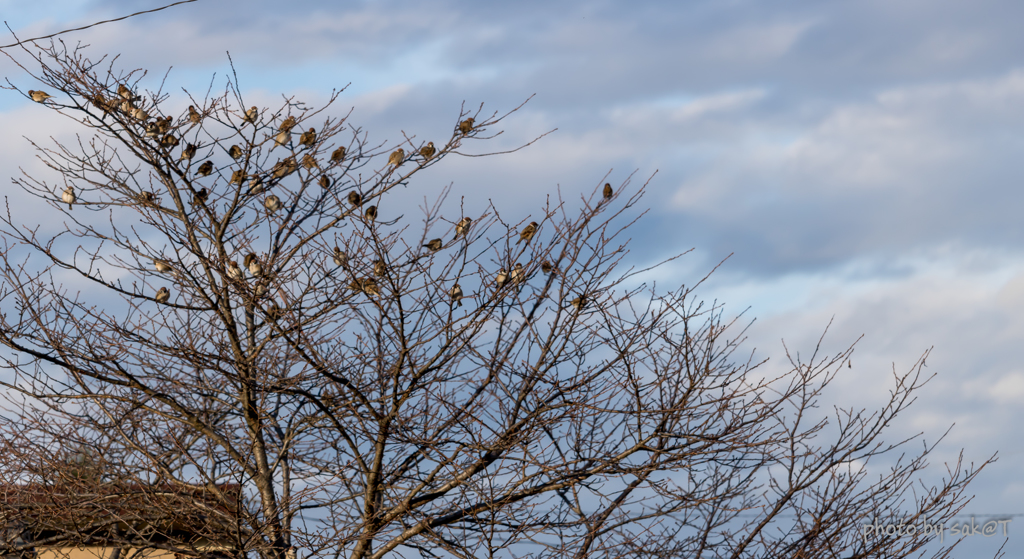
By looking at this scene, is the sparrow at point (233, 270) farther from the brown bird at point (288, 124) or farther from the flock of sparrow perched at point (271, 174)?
the brown bird at point (288, 124)

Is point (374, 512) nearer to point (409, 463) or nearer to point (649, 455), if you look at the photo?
point (409, 463)

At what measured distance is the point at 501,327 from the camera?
25.2 ft

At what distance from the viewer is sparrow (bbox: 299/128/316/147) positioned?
9.28 m

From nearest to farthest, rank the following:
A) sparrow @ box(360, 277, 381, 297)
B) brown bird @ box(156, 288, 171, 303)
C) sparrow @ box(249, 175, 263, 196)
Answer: sparrow @ box(360, 277, 381, 297), brown bird @ box(156, 288, 171, 303), sparrow @ box(249, 175, 263, 196)

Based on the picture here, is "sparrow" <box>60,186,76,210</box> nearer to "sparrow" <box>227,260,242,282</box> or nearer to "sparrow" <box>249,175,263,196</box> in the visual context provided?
"sparrow" <box>249,175,263,196</box>

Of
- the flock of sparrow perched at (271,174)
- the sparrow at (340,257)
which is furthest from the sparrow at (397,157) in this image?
the sparrow at (340,257)

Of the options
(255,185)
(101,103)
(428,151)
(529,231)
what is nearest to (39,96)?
(101,103)

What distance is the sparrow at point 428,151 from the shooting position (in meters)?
9.11

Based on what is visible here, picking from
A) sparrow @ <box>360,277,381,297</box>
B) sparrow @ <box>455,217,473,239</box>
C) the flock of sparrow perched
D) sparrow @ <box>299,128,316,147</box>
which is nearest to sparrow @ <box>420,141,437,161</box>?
the flock of sparrow perched

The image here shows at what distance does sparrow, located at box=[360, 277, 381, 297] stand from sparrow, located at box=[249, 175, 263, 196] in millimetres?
2311

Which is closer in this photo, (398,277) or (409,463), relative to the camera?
(398,277)

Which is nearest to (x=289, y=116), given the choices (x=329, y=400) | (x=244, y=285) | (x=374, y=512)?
(x=244, y=285)

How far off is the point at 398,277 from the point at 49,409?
13.0 feet

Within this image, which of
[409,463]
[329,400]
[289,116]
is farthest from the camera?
[289,116]
